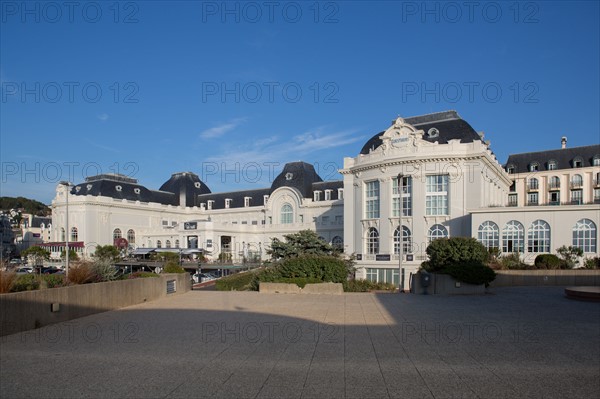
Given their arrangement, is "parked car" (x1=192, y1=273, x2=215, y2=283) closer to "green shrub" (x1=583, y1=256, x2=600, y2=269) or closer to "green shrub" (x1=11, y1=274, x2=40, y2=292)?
"green shrub" (x1=583, y1=256, x2=600, y2=269)

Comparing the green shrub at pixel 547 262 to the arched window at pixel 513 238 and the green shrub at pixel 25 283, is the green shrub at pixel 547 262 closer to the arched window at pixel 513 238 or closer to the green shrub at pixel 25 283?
the arched window at pixel 513 238

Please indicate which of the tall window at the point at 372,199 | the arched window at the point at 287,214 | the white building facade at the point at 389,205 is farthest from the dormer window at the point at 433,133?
the arched window at the point at 287,214

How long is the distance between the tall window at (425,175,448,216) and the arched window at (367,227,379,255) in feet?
21.7

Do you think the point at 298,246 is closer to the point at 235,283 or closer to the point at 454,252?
the point at 235,283

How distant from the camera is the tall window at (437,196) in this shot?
52.0 meters

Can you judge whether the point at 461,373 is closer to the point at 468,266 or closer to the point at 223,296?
the point at 223,296

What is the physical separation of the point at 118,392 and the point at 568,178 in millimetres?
90067

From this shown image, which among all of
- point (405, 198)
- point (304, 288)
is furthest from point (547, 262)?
point (405, 198)

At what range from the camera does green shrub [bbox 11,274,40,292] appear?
12312mm

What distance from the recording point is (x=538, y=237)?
43.8m

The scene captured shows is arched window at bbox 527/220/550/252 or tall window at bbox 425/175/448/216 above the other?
tall window at bbox 425/175/448/216

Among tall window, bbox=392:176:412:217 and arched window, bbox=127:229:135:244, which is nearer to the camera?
tall window, bbox=392:176:412:217

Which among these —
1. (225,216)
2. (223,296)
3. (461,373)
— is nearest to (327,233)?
(225,216)

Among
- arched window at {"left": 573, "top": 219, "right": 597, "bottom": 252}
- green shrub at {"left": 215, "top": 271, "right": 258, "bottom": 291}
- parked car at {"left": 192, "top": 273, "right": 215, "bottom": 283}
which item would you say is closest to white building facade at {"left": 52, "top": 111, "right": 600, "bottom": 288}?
arched window at {"left": 573, "top": 219, "right": 597, "bottom": 252}
